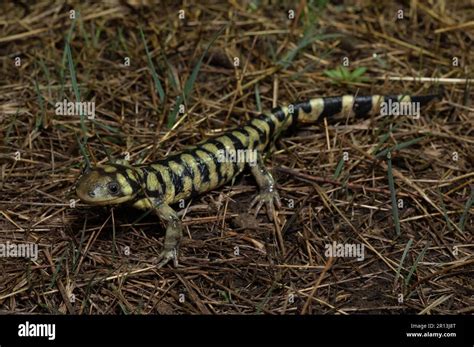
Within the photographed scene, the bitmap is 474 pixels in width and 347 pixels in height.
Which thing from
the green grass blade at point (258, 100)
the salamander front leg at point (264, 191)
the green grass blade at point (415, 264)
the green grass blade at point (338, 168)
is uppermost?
the green grass blade at point (258, 100)

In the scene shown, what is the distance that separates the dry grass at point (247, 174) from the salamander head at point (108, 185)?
8.8 inches

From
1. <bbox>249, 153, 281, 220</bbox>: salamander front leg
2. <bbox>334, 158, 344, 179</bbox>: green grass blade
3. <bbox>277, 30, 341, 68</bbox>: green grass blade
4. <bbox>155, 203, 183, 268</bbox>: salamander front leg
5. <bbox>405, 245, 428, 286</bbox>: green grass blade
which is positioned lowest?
<bbox>405, 245, 428, 286</bbox>: green grass blade

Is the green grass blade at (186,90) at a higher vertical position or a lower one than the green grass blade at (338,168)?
higher

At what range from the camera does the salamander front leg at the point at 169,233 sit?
415cm

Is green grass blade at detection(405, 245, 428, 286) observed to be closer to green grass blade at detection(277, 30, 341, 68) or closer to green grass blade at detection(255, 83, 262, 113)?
green grass blade at detection(255, 83, 262, 113)

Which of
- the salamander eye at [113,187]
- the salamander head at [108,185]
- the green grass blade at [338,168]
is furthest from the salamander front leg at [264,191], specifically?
the salamander eye at [113,187]

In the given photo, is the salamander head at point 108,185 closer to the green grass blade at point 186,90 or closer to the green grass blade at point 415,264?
the green grass blade at point 186,90

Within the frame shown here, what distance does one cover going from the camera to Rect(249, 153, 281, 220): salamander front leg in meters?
4.66

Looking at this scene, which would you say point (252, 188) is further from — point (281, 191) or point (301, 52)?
point (301, 52)

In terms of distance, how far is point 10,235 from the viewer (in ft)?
14.0

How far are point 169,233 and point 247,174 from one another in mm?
1118

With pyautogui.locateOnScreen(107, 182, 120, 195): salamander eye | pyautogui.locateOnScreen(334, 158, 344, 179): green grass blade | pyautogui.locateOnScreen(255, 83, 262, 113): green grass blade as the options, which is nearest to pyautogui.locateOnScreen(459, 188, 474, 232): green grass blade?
pyautogui.locateOnScreen(334, 158, 344, 179): green grass blade
